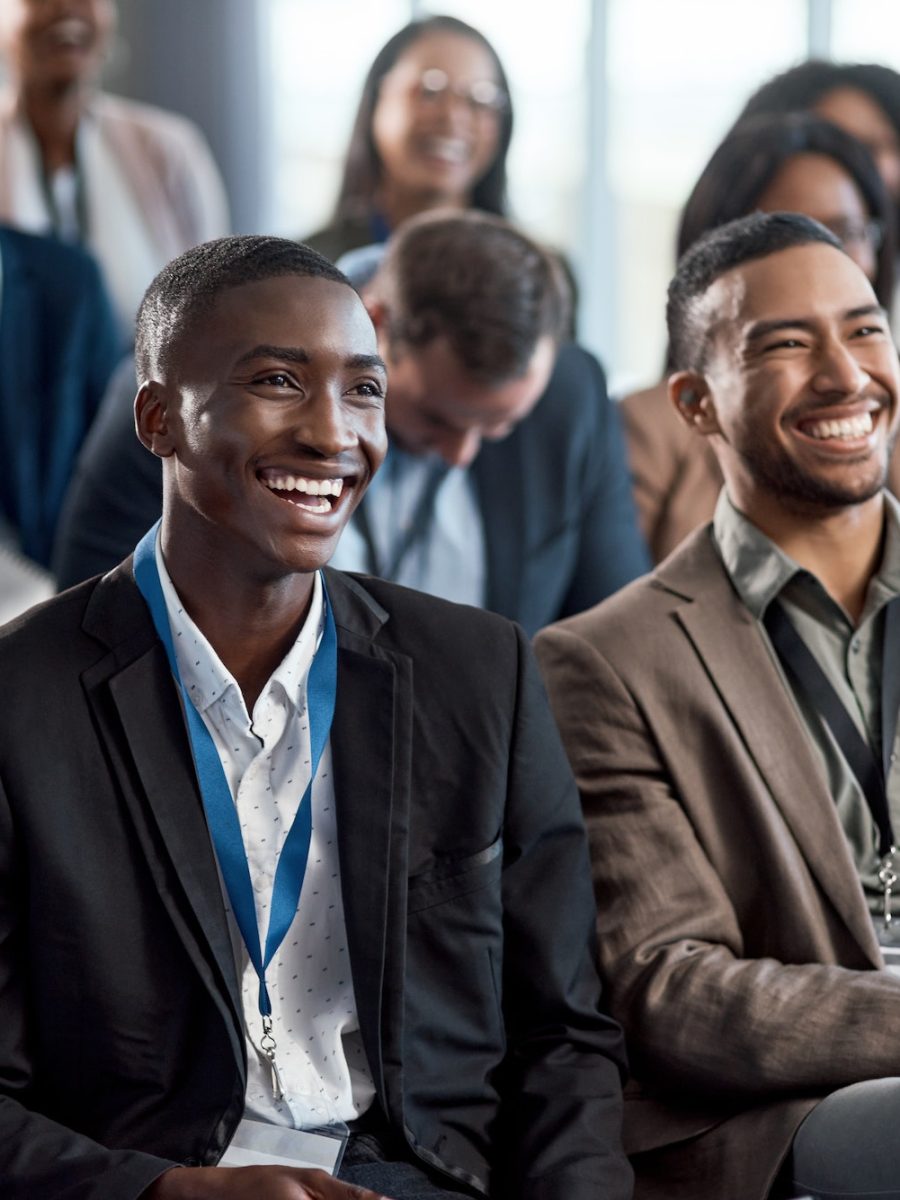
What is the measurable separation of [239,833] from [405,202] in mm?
2819

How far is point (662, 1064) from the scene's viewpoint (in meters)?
1.92

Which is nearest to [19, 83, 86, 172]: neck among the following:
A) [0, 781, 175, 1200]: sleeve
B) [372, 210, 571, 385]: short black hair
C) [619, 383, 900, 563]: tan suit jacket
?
[372, 210, 571, 385]: short black hair

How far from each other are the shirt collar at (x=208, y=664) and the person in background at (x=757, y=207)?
1585 millimetres

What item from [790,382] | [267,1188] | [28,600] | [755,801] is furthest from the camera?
[28,600]

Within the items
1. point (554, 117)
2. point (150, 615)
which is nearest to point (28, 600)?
point (150, 615)

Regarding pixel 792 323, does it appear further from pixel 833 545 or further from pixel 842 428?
pixel 833 545

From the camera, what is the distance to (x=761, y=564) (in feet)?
7.09

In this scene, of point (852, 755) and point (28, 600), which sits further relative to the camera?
point (28, 600)

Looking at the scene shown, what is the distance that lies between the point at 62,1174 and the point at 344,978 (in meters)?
0.33

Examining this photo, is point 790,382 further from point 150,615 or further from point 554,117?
point 554,117

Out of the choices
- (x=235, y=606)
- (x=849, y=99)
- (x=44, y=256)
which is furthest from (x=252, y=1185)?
(x=849, y=99)

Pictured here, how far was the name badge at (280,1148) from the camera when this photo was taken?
165cm

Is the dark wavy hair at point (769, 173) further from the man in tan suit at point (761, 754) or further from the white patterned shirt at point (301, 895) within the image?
the white patterned shirt at point (301, 895)

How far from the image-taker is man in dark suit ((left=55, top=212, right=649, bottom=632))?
9.93 ft
